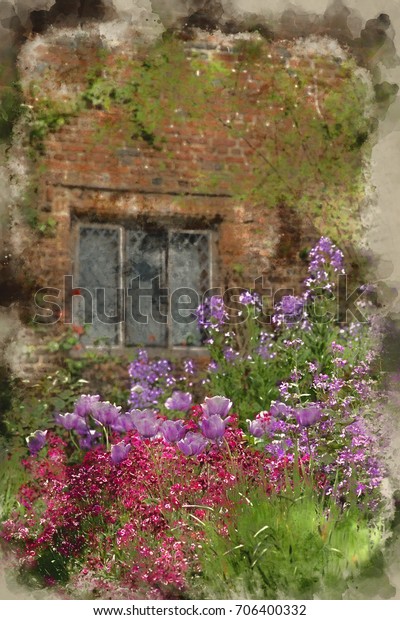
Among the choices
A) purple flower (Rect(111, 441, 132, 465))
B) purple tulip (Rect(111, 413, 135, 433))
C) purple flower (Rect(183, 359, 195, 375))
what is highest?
purple flower (Rect(183, 359, 195, 375))

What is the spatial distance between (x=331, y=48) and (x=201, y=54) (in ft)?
4.19

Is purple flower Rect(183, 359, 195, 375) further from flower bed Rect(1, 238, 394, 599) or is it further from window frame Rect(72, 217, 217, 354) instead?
flower bed Rect(1, 238, 394, 599)

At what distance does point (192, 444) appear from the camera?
4.29 metres

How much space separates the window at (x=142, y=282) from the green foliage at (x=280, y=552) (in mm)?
3552

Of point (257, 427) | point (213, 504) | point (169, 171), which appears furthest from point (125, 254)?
point (213, 504)

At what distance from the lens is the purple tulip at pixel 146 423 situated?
4453 millimetres

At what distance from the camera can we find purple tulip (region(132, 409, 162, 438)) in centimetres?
445

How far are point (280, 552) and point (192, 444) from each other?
2.48 feet

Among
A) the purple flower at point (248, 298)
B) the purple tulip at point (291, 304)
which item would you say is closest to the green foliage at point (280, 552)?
the purple tulip at point (291, 304)

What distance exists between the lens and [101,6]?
6.85 metres

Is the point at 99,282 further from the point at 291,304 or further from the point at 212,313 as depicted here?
the point at 291,304

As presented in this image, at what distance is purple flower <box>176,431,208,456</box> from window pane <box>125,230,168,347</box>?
3.27 meters

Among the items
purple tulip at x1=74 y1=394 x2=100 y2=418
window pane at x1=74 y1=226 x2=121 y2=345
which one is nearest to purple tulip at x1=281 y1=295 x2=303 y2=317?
window pane at x1=74 y1=226 x2=121 y2=345

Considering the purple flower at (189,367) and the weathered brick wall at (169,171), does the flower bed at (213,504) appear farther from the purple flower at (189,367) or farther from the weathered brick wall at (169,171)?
the weathered brick wall at (169,171)
